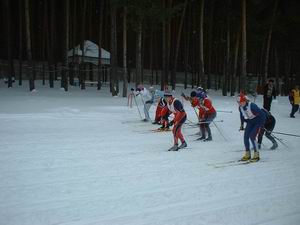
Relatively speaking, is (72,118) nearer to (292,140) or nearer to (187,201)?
(292,140)

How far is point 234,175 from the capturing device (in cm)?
845

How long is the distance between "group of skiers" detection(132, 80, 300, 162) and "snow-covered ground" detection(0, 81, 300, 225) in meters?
0.45

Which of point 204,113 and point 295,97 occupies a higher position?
point 295,97

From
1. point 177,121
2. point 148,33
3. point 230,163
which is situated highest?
point 148,33

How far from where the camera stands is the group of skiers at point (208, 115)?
385 inches

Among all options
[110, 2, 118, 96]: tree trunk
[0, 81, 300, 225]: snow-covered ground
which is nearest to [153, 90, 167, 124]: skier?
[0, 81, 300, 225]: snow-covered ground

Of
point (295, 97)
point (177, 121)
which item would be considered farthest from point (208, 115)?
point (295, 97)

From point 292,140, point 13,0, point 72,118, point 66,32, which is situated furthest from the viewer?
point 13,0

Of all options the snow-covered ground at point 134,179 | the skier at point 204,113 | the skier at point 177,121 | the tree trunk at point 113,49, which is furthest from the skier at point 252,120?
the tree trunk at point 113,49

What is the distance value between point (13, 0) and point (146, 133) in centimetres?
3202

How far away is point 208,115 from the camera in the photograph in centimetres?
1291

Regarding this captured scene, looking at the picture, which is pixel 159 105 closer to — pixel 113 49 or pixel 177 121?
pixel 177 121

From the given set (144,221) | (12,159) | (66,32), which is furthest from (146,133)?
(66,32)

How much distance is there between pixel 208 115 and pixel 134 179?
5.60 m
